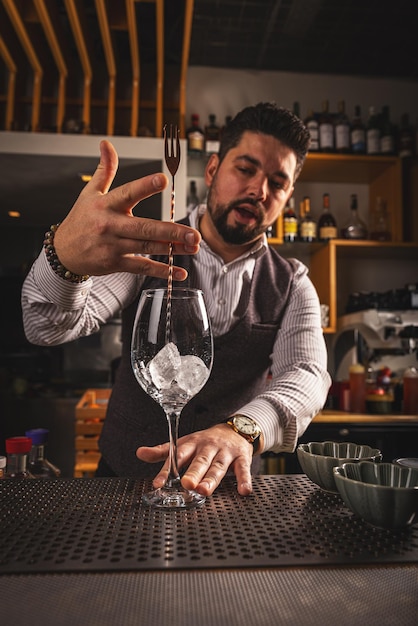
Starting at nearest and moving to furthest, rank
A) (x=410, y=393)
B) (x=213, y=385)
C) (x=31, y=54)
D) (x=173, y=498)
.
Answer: (x=173, y=498) < (x=213, y=385) < (x=410, y=393) < (x=31, y=54)

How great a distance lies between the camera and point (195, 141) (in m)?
3.13

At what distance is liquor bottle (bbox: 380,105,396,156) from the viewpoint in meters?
3.25

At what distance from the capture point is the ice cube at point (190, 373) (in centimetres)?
64

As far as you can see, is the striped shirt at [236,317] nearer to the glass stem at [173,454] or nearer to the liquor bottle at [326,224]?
the glass stem at [173,454]

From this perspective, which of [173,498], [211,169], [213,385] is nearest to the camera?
[173,498]

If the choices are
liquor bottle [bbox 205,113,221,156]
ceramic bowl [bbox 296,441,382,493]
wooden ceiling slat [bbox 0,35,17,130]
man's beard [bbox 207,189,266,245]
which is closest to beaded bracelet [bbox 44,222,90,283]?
ceramic bowl [bbox 296,441,382,493]

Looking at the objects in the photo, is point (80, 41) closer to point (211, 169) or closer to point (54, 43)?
point (54, 43)

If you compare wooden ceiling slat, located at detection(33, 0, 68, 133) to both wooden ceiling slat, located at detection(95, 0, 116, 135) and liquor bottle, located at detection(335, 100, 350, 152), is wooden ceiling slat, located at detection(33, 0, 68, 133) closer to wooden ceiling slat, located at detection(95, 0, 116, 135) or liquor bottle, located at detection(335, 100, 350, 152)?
wooden ceiling slat, located at detection(95, 0, 116, 135)

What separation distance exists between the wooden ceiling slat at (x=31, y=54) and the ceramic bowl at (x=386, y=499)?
286cm

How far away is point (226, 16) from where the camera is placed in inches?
120

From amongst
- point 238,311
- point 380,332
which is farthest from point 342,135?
point 238,311

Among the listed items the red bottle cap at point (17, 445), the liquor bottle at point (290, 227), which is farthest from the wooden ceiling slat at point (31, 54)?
the red bottle cap at point (17, 445)

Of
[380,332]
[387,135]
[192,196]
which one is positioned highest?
[387,135]

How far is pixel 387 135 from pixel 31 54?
2242 millimetres
